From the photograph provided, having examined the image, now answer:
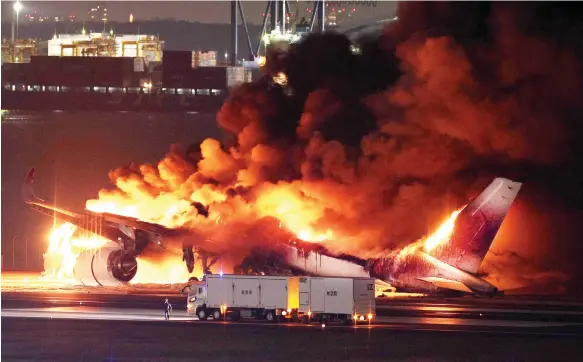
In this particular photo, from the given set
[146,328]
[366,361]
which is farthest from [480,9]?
[366,361]

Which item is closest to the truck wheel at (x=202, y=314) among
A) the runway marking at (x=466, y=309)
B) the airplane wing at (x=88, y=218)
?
the runway marking at (x=466, y=309)

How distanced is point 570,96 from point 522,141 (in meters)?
4.30

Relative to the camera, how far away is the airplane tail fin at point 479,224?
6047cm

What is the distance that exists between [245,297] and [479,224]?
1459 cm

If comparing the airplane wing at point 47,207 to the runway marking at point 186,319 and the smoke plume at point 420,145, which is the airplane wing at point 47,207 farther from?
the runway marking at point 186,319

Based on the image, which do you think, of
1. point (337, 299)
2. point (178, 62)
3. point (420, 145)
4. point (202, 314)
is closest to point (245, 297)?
point (202, 314)

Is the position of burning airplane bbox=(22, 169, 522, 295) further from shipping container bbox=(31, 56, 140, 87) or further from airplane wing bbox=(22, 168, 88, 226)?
shipping container bbox=(31, 56, 140, 87)

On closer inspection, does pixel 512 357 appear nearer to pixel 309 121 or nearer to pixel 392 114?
pixel 392 114

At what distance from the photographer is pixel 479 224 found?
60875 millimetres

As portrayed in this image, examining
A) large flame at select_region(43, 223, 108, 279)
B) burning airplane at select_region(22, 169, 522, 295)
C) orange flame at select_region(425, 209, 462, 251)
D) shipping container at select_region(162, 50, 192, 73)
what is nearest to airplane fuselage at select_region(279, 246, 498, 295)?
burning airplane at select_region(22, 169, 522, 295)

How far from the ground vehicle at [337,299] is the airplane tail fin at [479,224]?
10071 mm

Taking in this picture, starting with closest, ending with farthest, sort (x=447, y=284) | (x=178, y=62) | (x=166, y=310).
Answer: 1. (x=166, y=310)
2. (x=447, y=284)
3. (x=178, y=62)

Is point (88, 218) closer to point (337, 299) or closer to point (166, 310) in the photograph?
point (166, 310)

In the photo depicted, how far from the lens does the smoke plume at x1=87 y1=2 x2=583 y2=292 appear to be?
66.8 metres
